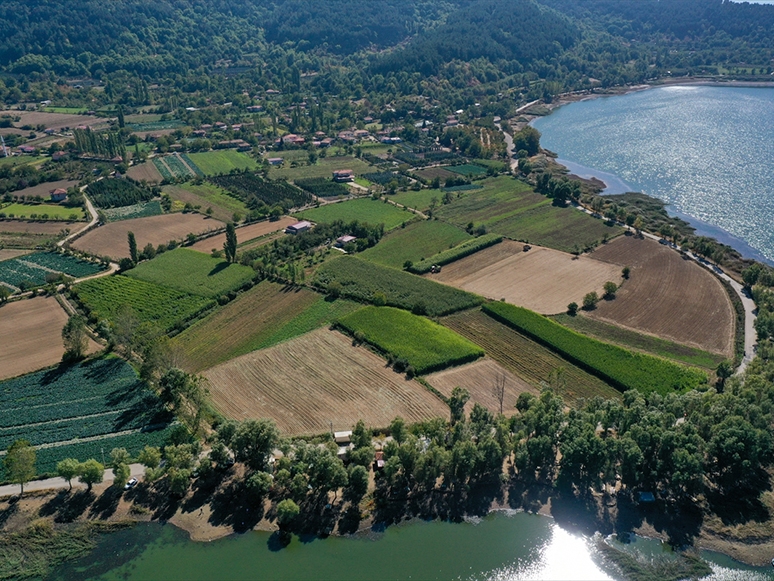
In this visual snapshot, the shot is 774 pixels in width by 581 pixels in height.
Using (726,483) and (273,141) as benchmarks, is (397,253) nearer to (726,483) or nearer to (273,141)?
(726,483)

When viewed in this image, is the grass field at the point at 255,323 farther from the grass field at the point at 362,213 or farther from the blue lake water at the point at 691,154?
the blue lake water at the point at 691,154

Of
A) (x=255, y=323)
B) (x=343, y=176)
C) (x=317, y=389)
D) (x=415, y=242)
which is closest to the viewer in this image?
(x=317, y=389)

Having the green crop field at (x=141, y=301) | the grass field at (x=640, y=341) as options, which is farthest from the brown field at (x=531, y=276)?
the green crop field at (x=141, y=301)

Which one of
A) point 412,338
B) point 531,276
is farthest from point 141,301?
point 531,276

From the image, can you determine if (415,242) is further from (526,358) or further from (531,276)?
(526,358)

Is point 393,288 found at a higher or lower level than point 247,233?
higher

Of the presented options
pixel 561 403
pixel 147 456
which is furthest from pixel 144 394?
pixel 561 403
